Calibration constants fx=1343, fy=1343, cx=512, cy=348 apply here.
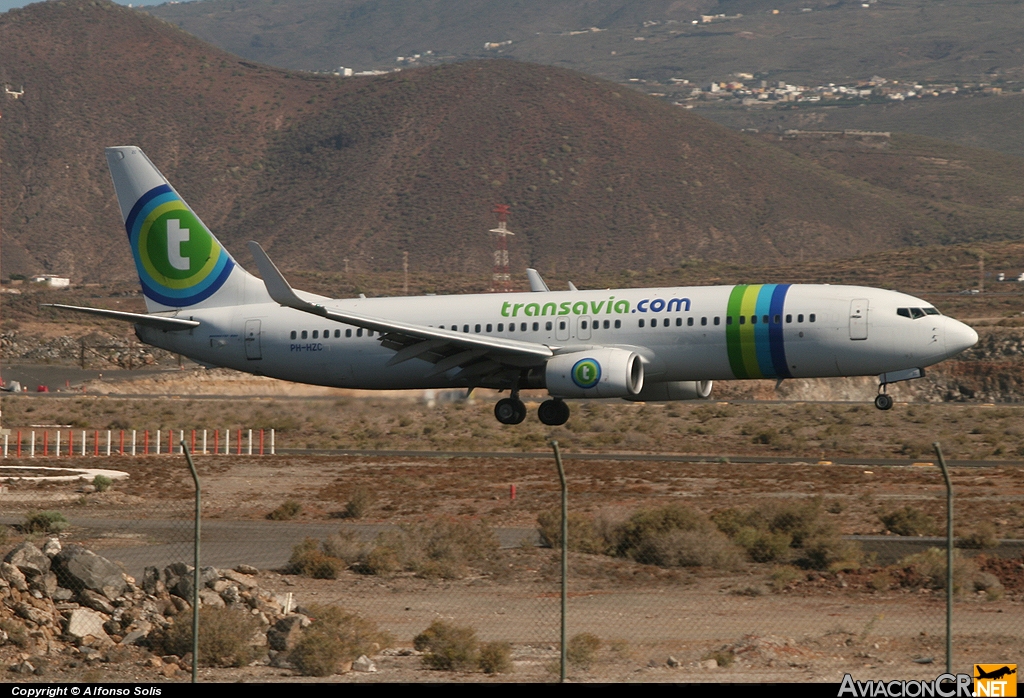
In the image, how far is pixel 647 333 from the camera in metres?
36.0

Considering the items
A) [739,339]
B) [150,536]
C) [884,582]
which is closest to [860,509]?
[739,339]

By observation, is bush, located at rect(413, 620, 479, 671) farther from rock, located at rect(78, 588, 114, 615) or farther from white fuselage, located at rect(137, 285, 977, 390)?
white fuselage, located at rect(137, 285, 977, 390)

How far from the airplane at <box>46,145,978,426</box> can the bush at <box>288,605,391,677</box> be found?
45.5ft

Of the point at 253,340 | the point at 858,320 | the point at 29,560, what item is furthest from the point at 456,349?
the point at 29,560

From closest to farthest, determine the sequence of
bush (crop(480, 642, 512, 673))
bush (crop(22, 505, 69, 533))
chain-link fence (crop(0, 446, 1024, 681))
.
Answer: bush (crop(480, 642, 512, 673)) → chain-link fence (crop(0, 446, 1024, 681)) → bush (crop(22, 505, 69, 533))

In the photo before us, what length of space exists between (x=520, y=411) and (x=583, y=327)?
3.21m

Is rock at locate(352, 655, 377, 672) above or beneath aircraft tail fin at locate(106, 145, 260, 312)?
beneath

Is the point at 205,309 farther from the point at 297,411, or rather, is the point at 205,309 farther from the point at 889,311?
the point at 889,311

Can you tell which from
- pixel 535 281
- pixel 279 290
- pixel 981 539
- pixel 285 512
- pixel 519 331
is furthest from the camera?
pixel 535 281

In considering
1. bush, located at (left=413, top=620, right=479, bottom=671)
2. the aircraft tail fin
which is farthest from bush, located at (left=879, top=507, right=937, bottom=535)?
the aircraft tail fin

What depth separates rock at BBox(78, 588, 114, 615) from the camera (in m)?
21.4

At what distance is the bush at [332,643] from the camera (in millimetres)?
18453

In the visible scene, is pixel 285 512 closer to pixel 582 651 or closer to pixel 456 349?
pixel 456 349

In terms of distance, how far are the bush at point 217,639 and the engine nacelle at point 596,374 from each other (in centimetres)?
1673
